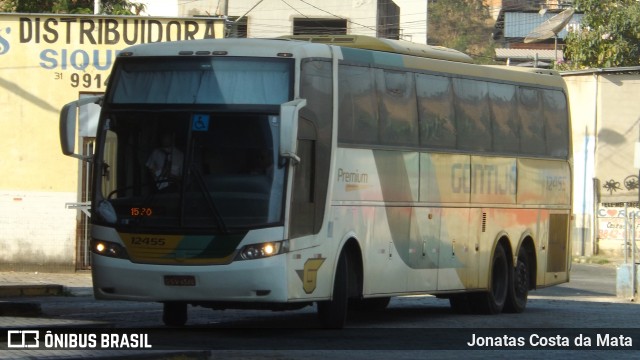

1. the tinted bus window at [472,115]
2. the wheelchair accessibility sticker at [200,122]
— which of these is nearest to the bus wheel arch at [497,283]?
the tinted bus window at [472,115]

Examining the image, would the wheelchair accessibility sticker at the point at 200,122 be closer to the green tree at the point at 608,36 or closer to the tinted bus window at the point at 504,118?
the tinted bus window at the point at 504,118

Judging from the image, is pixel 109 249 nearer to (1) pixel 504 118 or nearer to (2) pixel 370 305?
(2) pixel 370 305

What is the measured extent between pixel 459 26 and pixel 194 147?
93080 mm

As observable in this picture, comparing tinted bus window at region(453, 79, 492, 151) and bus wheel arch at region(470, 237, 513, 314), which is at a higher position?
tinted bus window at region(453, 79, 492, 151)

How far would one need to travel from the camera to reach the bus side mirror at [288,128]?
43.8 feet

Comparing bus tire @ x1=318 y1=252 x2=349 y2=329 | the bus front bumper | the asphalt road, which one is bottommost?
the asphalt road

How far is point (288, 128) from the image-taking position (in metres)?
13.4

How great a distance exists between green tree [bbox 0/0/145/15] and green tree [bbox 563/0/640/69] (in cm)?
2192

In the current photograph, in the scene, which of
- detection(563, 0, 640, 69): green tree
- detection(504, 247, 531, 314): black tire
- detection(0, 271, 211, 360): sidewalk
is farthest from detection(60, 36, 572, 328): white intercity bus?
detection(563, 0, 640, 69): green tree

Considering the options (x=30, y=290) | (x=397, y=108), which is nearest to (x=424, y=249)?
(x=397, y=108)

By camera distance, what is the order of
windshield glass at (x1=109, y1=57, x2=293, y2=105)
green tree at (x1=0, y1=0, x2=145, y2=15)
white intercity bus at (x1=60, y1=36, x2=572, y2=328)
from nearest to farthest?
white intercity bus at (x1=60, y1=36, x2=572, y2=328), windshield glass at (x1=109, y1=57, x2=293, y2=105), green tree at (x1=0, y1=0, x2=145, y2=15)

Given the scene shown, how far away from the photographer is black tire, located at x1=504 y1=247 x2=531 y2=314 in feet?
67.4

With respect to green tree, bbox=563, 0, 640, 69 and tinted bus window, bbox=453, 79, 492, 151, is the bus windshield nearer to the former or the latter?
tinted bus window, bbox=453, 79, 492, 151

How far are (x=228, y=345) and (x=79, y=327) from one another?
1.77 m
